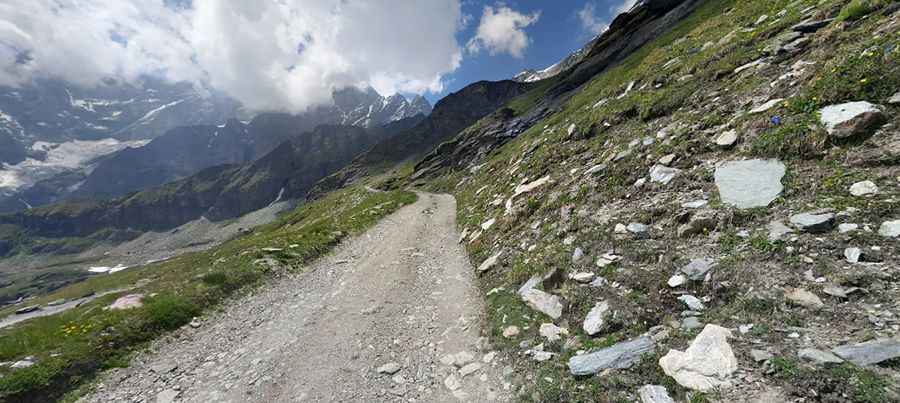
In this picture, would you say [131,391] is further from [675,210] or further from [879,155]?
[879,155]

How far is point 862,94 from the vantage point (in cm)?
769

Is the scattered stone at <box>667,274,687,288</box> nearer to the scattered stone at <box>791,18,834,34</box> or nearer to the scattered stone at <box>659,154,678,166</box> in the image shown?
the scattered stone at <box>659,154,678,166</box>

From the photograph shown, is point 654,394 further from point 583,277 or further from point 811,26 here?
point 811,26

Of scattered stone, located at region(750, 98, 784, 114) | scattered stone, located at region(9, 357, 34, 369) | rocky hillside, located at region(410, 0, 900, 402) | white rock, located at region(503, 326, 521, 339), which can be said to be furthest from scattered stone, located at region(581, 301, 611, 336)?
scattered stone, located at region(9, 357, 34, 369)

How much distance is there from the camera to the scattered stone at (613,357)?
20.0ft

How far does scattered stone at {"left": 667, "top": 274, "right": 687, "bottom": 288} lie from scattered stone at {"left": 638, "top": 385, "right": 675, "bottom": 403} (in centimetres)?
244

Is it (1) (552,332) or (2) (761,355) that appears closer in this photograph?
(2) (761,355)

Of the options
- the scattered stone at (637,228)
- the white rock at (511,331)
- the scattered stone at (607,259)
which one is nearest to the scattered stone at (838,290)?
the scattered stone at (607,259)

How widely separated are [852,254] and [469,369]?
7.34 meters

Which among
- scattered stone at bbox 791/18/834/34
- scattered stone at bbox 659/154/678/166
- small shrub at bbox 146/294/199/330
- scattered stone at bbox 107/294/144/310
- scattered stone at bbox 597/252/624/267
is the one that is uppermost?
scattered stone at bbox 107/294/144/310

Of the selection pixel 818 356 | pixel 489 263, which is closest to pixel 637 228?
pixel 818 356

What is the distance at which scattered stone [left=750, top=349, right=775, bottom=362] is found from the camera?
4.90 meters

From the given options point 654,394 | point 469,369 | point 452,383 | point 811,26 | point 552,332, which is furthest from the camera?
point 811,26

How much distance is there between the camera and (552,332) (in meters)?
7.91
